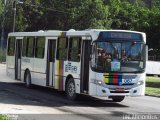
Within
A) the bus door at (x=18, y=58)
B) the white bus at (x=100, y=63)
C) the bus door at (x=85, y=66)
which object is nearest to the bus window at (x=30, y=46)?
the bus door at (x=18, y=58)

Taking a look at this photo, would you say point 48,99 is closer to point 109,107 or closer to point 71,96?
point 71,96

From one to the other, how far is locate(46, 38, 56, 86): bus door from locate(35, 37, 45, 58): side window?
754 mm

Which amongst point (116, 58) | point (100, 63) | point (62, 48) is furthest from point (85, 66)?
point (62, 48)

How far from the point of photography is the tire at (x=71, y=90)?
20.0 m

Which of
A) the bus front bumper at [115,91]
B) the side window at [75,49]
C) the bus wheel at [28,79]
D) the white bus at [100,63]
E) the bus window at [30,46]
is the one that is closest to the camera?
the bus front bumper at [115,91]

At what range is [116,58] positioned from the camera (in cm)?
1870

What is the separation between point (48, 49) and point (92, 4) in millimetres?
41355

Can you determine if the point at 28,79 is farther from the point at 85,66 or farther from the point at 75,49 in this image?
the point at 85,66

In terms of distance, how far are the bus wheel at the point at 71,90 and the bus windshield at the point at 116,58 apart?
177cm

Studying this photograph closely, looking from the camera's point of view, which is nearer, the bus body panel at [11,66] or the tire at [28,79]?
the tire at [28,79]

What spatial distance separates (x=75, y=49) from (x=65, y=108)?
3703mm

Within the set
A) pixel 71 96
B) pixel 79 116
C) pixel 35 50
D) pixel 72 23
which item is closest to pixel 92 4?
pixel 72 23

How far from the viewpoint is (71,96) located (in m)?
20.3

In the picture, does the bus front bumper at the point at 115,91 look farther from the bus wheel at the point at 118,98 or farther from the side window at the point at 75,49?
the side window at the point at 75,49
